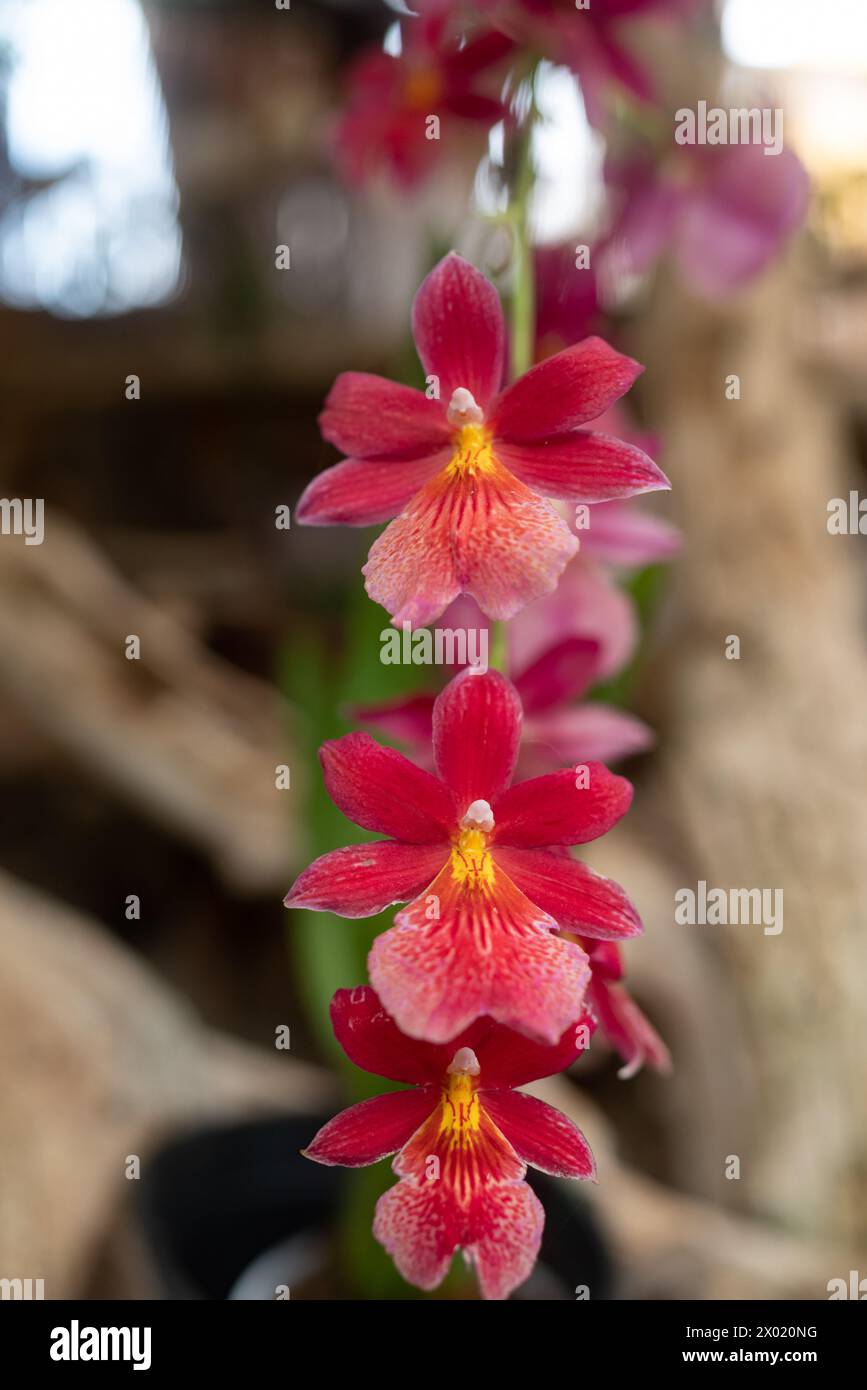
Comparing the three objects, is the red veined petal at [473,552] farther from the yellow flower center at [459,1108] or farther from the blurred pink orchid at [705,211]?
the blurred pink orchid at [705,211]

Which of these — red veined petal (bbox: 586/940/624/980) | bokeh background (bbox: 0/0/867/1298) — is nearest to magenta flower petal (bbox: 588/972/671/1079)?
red veined petal (bbox: 586/940/624/980)

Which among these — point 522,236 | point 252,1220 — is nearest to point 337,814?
point 252,1220

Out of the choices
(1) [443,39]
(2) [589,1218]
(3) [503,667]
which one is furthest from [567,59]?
(2) [589,1218]

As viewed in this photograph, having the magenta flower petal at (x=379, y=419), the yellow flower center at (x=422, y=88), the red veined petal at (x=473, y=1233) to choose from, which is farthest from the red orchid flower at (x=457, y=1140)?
the yellow flower center at (x=422, y=88)

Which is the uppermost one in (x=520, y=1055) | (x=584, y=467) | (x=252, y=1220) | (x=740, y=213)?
(x=740, y=213)

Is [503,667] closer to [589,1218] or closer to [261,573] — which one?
[589,1218]

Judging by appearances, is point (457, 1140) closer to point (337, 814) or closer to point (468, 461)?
point (468, 461)

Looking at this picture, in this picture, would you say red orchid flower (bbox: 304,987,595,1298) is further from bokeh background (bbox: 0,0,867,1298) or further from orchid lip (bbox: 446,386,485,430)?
bokeh background (bbox: 0,0,867,1298)
